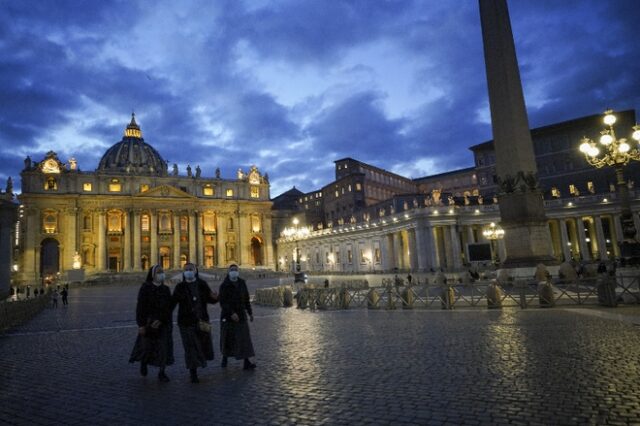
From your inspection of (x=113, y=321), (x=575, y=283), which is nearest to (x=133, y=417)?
(x=113, y=321)

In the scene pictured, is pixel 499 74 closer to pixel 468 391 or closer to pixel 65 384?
pixel 468 391

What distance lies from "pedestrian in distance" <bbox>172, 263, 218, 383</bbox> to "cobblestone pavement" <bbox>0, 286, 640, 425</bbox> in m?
0.44

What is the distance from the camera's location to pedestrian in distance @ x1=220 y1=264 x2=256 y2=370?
7352 millimetres

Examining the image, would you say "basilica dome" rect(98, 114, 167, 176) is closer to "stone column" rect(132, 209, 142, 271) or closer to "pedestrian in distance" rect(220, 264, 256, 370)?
"stone column" rect(132, 209, 142, 271)

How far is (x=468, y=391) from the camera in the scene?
5.33m

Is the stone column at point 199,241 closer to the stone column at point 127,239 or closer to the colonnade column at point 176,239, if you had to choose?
the colonnade column at point 176,239

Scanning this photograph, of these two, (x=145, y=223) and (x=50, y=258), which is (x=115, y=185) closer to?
(x=145, y=223)

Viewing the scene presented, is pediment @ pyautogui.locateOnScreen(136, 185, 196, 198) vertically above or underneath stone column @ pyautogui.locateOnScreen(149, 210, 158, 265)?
above

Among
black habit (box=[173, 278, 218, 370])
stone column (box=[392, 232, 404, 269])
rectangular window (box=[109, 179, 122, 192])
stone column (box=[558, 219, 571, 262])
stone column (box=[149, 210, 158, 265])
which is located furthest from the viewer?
rectangular window (box=[109, 179, 122, 192])

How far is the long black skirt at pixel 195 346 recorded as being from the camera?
22.0 feet

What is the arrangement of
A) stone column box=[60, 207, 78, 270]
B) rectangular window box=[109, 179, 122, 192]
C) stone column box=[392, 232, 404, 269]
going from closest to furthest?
stone column box=[392, 232, 404, 269] → stone column box=[60, 207, 78, 270] → rectangular window box=[109, 179, 122, 192]

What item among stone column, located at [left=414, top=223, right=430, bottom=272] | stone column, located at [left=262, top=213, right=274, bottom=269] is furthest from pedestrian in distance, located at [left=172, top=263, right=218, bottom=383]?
stone column, located at [left=262, top=213, right=274, bottom=269]

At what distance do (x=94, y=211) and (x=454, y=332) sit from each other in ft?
244

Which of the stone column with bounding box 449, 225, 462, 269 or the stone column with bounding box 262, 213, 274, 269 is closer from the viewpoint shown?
the stone column with bounding box 449, 225, 462, 269
